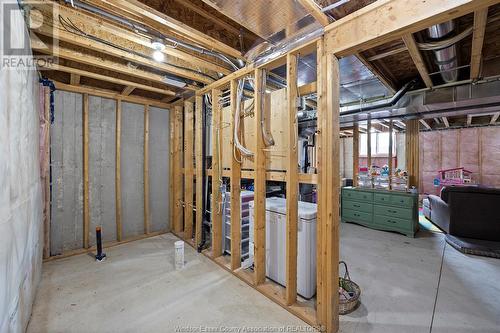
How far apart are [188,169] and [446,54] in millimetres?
3747

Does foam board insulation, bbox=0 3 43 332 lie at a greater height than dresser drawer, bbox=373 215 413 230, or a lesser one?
greater

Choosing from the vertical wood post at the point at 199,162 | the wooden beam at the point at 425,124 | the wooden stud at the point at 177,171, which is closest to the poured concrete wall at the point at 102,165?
the wooden stud at the point at 177,171

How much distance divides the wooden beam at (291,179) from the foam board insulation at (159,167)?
3.04 metres

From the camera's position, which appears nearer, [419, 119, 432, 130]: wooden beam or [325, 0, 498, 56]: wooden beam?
[325, 0, 498, 56]: wooden beam

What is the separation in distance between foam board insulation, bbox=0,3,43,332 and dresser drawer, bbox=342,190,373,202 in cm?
519

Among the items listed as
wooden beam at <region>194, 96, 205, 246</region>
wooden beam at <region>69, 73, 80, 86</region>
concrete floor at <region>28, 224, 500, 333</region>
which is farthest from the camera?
wooden beam at <region>194, 96, 205, 246</region>

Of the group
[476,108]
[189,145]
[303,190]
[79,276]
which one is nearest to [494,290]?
[476,108]

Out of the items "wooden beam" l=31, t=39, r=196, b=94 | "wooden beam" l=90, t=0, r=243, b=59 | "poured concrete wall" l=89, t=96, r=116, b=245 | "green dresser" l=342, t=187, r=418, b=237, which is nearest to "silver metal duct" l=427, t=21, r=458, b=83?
"wooden beam" l=90, t=0, r=243, b=59

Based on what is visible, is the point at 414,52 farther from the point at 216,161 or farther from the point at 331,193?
the point at 216,161

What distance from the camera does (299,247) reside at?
2346 millimetres

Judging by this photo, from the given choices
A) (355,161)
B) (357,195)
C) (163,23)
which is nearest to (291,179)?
(163,23)

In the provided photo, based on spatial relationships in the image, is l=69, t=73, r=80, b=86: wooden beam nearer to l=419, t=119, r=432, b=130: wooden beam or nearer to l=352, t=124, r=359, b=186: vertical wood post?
l=352, t=124, r=359, b=186: vertical wood post

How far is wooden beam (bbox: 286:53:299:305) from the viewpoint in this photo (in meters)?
2.13

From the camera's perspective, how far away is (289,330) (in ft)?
6.23
